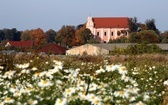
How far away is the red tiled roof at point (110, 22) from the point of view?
382 ft

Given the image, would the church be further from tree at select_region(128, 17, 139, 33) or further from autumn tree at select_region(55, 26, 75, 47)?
tree at select_region(128, 17, 139, 33)

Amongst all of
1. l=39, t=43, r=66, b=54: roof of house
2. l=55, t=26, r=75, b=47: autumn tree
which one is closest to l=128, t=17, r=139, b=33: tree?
l=55, t=26, r=75, b=47: autumn tree

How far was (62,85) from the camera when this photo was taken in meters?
4.75

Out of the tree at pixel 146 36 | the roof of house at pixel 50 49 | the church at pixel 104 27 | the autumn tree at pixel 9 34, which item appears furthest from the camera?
the autumn tree at pixel 9 34

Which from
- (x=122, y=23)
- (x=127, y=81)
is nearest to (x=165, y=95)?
(x=127, y=81)

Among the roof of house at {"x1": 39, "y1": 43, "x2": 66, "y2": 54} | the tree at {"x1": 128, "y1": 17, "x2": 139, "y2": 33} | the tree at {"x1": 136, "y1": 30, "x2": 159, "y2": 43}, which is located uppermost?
the tree at {"x1": 128, "y1": 17, "x2": 139, "y2": 33}

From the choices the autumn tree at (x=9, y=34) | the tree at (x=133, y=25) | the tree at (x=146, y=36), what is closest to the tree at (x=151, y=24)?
the tree at (x=133, y=25)

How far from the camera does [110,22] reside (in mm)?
119438

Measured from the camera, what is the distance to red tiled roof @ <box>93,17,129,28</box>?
11635 cm

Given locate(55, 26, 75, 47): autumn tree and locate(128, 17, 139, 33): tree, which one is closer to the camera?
locate(128, 17, 139, 33): tree

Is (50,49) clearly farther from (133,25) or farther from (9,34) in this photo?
(9,34)

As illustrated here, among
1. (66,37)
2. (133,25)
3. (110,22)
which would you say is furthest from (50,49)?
(110,22)

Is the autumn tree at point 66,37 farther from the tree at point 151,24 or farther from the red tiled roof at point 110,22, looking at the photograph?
the red tiled roof at point 110,22

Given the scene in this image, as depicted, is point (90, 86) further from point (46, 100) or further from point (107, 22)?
point (107, 22)
